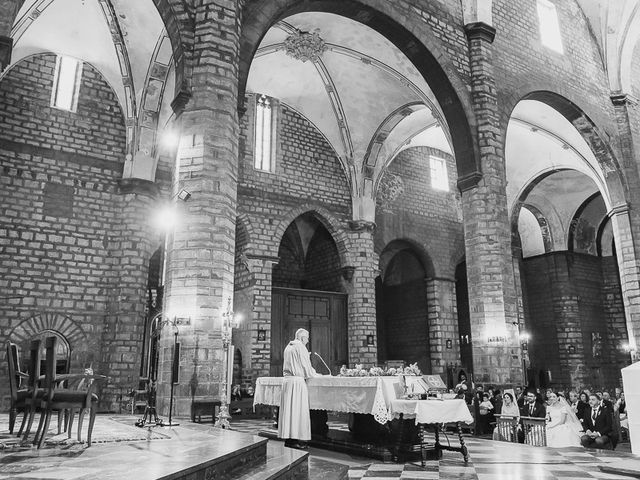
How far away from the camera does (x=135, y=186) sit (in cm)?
1332

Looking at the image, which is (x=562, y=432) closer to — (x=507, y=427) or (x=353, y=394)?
Result: (x=507, y=427)

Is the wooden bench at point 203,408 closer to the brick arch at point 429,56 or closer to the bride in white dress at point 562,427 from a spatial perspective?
the bride in white dress at point 562,427

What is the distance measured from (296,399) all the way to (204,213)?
11.5ft

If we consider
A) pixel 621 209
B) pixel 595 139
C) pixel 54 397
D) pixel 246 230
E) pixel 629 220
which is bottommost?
pixel 54 397

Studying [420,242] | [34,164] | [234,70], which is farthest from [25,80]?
[420,242]

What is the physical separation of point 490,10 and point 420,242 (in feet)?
28.0

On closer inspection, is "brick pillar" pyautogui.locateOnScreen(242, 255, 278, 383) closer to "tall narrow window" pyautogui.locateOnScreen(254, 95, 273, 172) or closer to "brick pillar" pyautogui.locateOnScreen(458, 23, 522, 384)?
"tall narrow window" pyautogui.locateOnScreen(254, 95, 273, 172)

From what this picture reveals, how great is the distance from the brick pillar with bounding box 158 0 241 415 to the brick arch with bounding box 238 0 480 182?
9.68 ft

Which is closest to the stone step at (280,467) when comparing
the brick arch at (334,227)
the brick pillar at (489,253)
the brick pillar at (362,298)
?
the brick pillar at (489,253)

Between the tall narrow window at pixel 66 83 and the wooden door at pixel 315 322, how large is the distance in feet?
25.5

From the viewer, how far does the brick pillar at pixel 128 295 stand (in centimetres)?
1220

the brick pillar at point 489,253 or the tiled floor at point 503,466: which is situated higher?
the brick pillar at point 489,253

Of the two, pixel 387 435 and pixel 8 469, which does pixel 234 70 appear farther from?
pixel 8 469

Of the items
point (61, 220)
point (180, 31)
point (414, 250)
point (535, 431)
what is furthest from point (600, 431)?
point (414, 250)
